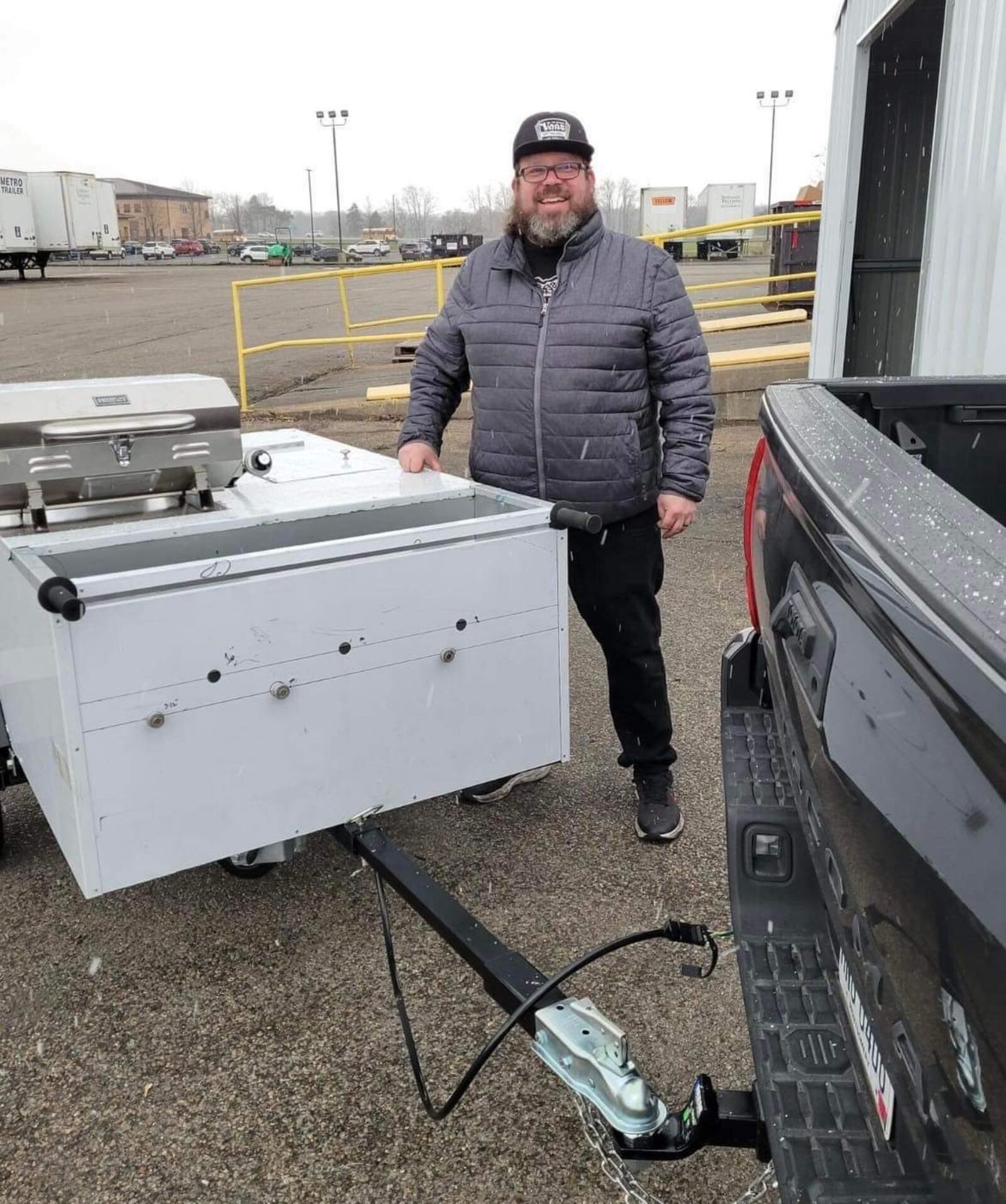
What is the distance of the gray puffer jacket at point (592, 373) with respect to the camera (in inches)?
115

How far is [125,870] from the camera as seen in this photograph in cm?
220

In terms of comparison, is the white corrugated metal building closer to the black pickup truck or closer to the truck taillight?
the truck taillight

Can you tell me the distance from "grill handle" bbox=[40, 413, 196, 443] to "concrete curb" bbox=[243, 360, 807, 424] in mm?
6229

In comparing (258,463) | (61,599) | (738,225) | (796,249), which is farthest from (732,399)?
(61,599)

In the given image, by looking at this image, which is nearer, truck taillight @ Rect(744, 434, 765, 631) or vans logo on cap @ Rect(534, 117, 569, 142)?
truck taillight @ Rect(744, 434, 765, 631)

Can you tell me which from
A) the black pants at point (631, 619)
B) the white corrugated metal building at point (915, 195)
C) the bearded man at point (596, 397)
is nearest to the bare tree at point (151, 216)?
the white corrugated metal building at point (915, 195)

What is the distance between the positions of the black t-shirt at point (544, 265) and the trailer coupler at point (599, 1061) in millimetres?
1726

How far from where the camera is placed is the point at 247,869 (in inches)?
115

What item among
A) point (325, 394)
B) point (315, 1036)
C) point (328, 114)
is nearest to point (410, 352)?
point (325, 394)

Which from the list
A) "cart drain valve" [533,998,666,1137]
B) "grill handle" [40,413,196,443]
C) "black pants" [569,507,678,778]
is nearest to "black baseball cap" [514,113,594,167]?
"black pants" [569,507,678,778]

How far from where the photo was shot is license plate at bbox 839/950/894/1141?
1171 mm

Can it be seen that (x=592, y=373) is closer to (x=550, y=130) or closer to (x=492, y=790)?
(x=550, y=130)

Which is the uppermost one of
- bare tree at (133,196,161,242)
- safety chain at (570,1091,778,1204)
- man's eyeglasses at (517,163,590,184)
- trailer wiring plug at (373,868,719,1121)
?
bare tree at (133,196,161,242)

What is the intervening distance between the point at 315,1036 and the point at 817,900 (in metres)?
1.27
